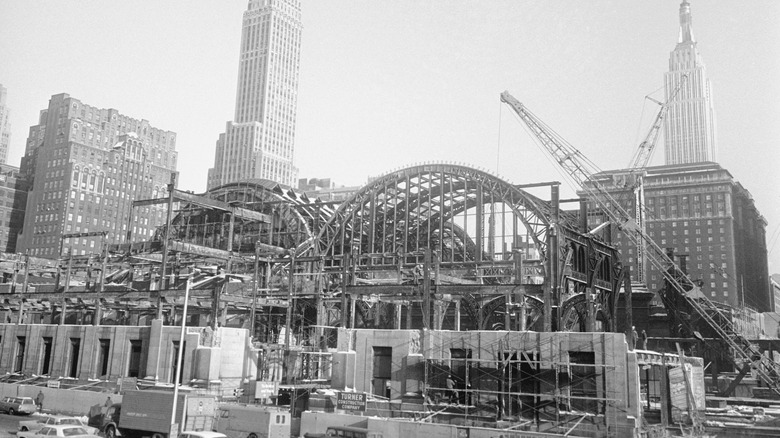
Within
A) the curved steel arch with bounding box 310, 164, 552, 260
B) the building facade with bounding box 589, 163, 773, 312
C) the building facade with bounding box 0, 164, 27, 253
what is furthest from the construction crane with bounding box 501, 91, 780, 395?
the building facade with bounding box 0, 164, 27, 253

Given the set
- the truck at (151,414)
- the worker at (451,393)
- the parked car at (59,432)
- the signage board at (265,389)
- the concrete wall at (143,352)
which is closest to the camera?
the parked car at (59,432)

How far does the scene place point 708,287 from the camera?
18075 cm

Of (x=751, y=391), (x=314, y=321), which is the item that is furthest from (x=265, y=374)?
(x=751, y=391)

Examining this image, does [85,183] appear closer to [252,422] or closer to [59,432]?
[252,422]

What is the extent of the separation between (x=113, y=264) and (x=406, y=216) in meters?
34.8

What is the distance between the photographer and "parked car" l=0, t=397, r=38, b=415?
4791 centimetres

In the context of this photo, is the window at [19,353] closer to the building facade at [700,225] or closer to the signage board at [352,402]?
the signage board at [352,402]

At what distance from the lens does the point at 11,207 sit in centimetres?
19525

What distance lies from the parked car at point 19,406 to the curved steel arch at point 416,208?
4177 cm

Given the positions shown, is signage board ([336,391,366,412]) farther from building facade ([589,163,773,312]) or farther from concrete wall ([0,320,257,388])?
building facade ([589,163,773,312])

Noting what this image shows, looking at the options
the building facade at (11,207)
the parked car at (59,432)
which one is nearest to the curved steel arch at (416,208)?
the parked car at (59,432)

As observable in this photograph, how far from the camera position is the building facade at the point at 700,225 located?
18025 cm

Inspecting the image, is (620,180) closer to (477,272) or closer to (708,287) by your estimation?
(708,287)

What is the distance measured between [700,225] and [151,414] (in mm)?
174867
